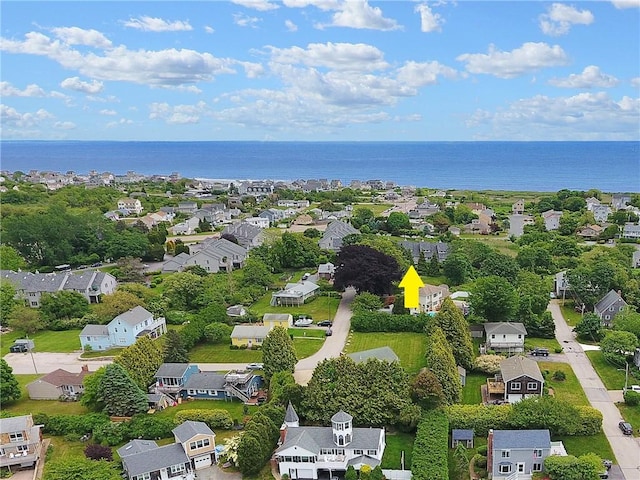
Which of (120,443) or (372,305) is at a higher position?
(372,305)

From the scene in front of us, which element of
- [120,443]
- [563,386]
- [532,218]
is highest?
[532,218]

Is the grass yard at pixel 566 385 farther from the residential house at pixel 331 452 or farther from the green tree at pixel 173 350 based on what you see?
the green tree at pixel 173 350

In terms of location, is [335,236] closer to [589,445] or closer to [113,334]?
[113,334]

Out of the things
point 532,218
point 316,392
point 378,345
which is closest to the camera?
point 316,392

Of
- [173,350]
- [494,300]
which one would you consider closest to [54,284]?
[173,350]

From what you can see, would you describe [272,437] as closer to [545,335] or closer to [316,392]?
[316,392]

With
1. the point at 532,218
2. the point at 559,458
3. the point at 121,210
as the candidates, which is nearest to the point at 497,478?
the point at 559,458

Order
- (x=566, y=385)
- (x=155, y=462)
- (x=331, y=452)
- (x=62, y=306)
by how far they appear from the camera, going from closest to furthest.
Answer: (x=155, y=462) < (x=331, y=452) < (x=566, y=385) < (x=62, y=306)
